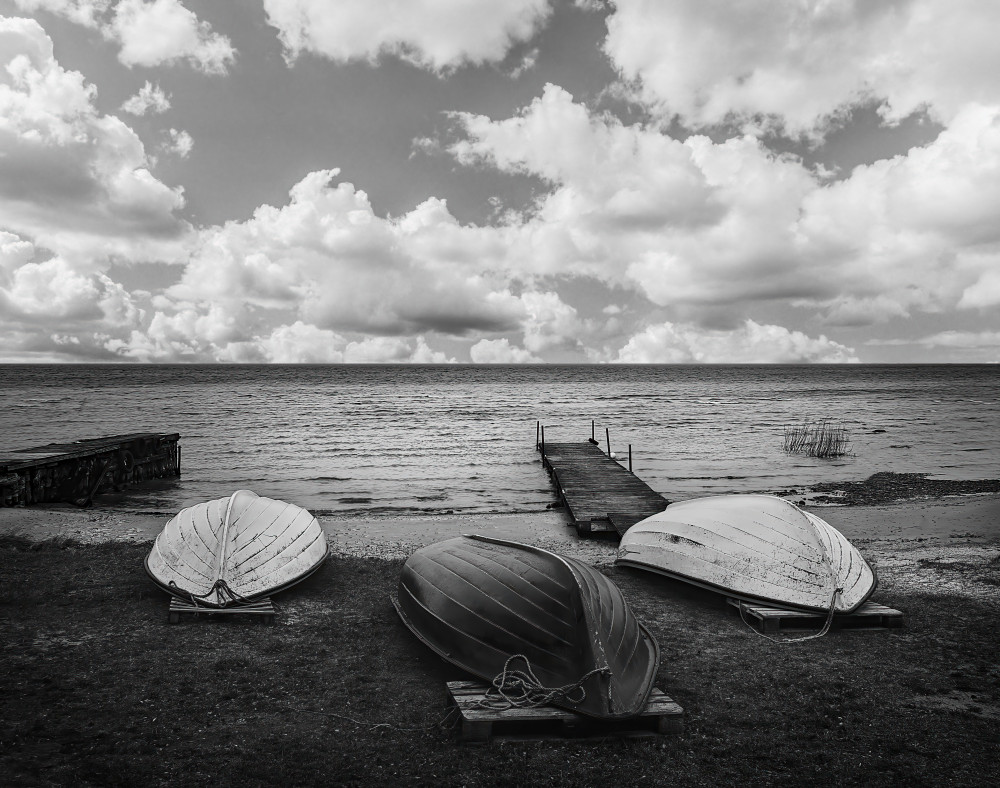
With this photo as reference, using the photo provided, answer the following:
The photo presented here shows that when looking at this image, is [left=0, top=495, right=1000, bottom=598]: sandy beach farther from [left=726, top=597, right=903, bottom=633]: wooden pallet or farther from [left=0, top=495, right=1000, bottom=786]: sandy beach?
[left=726, top=597, right=903, bottom=633]: wooden pallet

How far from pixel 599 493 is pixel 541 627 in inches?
408

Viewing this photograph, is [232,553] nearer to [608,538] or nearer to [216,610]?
[216,610]

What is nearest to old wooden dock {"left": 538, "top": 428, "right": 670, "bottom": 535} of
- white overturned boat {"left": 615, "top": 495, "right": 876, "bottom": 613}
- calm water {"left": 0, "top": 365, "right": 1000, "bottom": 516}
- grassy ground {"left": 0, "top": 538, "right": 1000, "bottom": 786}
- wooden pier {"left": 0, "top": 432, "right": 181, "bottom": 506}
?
calm water {"left": 0, "top": 365, "right": 1000, "bottom": 516}

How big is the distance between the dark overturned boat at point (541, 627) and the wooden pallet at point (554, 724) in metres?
0.10

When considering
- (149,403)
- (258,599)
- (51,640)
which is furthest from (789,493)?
(149,403)

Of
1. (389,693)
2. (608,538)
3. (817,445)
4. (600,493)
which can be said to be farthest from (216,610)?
(817,445)

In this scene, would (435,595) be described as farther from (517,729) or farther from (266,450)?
(266,450)

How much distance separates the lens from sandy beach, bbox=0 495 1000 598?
10.7 m

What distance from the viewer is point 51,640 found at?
7145mm

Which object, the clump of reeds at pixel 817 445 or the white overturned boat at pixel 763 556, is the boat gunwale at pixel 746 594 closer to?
the white overturned boat at pixel 763 556

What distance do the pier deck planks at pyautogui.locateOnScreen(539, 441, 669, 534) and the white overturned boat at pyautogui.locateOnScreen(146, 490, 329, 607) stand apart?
233 inches

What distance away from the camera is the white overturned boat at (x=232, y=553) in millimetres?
8250

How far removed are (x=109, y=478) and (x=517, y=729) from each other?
1901cm

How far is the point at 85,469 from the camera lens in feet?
62.0
